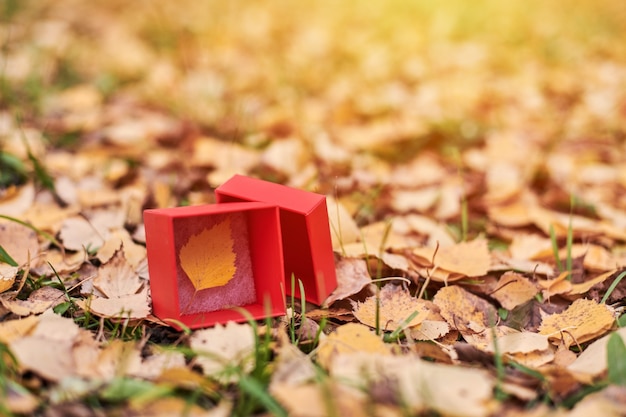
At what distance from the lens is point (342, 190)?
6.07 ft

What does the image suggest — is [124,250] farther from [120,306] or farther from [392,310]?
[392,310]

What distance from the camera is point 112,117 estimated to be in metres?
2.35

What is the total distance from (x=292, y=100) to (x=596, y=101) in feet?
4.51

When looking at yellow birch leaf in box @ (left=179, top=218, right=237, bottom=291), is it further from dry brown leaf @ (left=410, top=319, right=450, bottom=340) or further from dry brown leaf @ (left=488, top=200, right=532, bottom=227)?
dry brown leaf @ (left=488, top=200, right=532, bottom=227)

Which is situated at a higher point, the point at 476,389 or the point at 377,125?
the point at 377,125

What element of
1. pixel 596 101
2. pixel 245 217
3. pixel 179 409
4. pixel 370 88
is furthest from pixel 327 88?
pixel 179 409

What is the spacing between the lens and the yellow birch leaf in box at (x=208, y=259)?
1121 mm

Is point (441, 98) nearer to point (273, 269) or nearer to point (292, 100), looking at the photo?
point (292, 100)

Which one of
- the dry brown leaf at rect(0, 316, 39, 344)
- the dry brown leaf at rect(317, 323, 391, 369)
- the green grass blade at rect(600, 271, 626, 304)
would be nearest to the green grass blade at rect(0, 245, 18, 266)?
the dry brown leaf at rect(0, 316, 39, 344)

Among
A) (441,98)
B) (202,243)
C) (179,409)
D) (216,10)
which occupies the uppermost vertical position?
(216,10)

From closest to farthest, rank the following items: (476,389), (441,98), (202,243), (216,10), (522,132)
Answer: (476,389) → (202,243) → (522,132) → (441,98) → (216,10)

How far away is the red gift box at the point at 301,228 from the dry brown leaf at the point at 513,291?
0.34 meters

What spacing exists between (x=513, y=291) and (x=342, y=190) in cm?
70

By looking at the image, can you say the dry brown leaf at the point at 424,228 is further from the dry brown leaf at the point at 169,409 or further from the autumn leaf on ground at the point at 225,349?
the dry brown leaf at the point at 169,409
